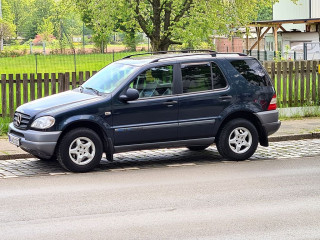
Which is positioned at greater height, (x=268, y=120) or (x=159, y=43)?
(x=159, y=43)

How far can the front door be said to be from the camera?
36.9ft

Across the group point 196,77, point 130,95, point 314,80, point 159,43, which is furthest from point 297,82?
point 130,95

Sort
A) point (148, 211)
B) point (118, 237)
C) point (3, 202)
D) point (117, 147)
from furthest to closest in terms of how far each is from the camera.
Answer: point (117, 147) < point (3, 202) < point (148, 211) < point (118, 237)

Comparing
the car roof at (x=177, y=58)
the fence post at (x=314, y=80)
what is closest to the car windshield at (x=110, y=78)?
the car roof at (x=177, y=58)

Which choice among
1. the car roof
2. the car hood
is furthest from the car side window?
the car hood

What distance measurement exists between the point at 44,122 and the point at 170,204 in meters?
3.12

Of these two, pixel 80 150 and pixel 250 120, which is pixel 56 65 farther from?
pixel 80 150

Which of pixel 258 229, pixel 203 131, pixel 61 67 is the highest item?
pixel 61 67

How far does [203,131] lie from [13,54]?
5346cm

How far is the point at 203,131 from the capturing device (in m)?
11.9

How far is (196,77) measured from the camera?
11945 millimetres

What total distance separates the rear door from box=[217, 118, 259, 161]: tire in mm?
246

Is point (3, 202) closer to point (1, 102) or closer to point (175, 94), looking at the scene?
point (175, 94)

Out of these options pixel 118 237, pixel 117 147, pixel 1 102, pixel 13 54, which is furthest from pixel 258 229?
pixel 13 54
